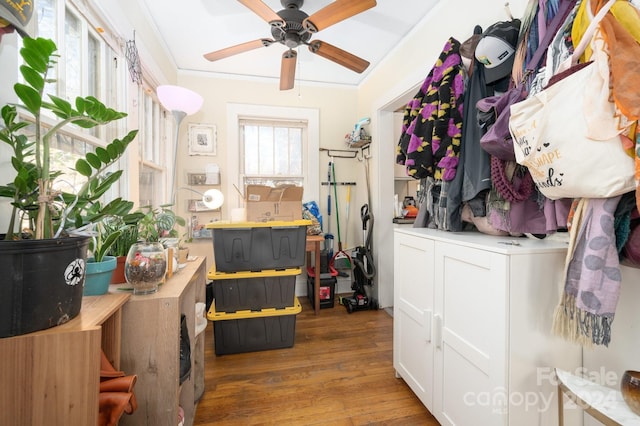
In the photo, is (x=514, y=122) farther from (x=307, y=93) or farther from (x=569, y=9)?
(x=307, y=93)

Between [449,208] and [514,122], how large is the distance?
555 mm

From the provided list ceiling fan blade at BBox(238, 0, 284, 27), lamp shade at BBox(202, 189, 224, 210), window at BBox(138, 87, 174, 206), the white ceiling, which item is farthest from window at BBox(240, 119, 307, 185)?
ceiling fan blade at BBox(238, 0, 284, 27)

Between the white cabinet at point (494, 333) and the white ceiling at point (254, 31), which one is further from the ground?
the white ceiling at point (254, 31)

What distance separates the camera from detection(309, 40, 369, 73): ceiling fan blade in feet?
6.10

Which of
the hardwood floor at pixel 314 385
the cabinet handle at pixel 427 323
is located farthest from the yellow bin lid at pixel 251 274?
the cabinet handle at pixel 427 323

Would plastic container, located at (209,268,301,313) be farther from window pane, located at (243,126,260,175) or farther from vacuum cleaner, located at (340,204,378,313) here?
window pane, located at (243,126,260,175)

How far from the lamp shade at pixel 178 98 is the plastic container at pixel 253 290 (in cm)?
130

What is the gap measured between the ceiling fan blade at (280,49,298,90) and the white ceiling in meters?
0.33

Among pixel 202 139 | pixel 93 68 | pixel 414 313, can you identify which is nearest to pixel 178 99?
pixel 93 68

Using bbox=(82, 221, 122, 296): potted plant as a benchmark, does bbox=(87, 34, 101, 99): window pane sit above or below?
above

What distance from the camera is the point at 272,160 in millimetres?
3191

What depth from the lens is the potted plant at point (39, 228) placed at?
57 centimetres

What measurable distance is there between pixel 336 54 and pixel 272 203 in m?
1.22

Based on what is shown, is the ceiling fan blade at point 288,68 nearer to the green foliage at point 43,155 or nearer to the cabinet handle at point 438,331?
the green foliage at point 43,155
